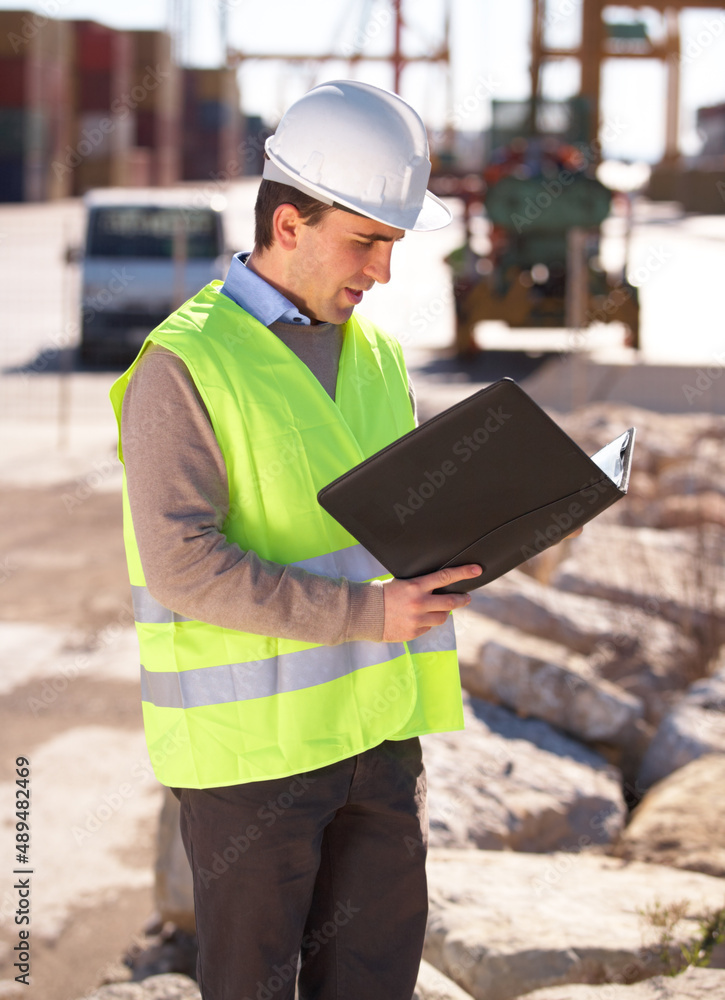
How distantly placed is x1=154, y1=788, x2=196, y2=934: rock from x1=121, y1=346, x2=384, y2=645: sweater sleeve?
1474mm

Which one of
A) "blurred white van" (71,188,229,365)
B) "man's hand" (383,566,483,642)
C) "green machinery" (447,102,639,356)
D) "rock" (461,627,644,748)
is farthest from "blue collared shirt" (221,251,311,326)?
"blurred white van" (71,188,229,365)

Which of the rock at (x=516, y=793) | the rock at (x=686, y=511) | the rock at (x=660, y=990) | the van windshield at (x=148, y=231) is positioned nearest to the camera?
the rock at (x=660, y=990)

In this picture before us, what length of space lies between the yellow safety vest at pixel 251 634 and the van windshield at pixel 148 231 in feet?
37.9

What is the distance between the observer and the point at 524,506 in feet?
5.82

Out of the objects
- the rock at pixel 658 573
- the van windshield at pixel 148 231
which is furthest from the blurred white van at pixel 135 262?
the rock at pixel 658 573

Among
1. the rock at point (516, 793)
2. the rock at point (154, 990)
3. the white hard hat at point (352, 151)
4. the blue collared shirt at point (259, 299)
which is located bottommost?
the rock at point (516, 793)

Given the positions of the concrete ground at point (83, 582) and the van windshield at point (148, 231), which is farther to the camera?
the van windshield at point (148, 231)

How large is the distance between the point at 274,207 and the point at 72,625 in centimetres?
399

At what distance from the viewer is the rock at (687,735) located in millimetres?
3707

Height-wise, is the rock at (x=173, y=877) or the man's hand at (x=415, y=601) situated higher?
the man's hand at (x=415, y=601)

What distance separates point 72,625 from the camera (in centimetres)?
547

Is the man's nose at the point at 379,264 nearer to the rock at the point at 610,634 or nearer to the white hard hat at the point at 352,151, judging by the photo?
the white hard hat at the point at 352,151

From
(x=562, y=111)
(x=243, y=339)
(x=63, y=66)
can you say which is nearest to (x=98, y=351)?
(x=562, y=111)

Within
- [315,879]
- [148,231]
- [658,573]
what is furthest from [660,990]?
[148,231]
